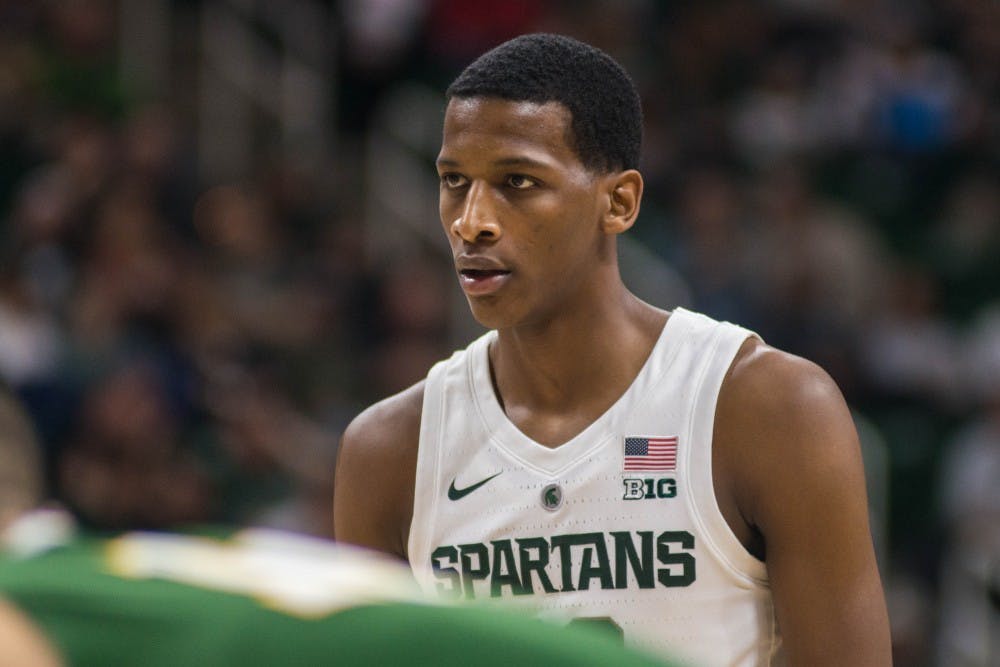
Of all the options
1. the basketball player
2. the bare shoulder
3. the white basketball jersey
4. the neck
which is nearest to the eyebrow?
the neck

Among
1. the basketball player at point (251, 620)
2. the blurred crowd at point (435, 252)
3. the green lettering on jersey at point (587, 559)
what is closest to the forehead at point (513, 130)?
the green lettering on jersey at point (587, 559)

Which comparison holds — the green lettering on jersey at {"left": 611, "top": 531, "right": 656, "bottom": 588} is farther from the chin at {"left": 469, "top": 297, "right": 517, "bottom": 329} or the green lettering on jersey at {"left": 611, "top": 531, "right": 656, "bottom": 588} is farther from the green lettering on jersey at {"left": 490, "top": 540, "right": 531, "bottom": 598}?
the chin at {"left": 469, "top": 297, "right": 517, "bottom": 329}

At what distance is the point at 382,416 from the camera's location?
3.56 metres

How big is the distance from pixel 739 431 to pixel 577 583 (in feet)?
1.55

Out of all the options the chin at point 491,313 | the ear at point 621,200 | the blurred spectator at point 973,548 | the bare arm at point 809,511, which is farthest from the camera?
the blurred spectator at point 973,548

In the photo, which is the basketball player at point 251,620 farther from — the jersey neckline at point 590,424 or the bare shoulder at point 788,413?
the jersey neckline at point 590,424

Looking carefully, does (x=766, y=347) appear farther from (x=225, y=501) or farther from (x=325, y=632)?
(x=225, y=501)

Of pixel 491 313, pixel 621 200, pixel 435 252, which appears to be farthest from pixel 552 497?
pixel 435 252

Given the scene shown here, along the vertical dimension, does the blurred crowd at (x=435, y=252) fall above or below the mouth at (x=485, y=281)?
above

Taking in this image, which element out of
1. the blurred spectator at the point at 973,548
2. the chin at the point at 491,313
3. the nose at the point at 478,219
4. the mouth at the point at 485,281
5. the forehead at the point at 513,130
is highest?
the forehead at the point at 513,130

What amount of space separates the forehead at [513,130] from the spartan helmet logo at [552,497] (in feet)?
2.33

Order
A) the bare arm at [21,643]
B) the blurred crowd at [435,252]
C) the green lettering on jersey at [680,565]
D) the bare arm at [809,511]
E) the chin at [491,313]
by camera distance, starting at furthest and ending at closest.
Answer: the blurred crowd at [435,252] → the chin at [491,313] → the green lettering on jersey at [680,565] → the bare arm at [809,511] → the bare arm at [21,643]

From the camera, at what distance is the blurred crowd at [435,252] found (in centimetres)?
757

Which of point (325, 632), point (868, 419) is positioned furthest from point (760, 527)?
point (868, 419)
